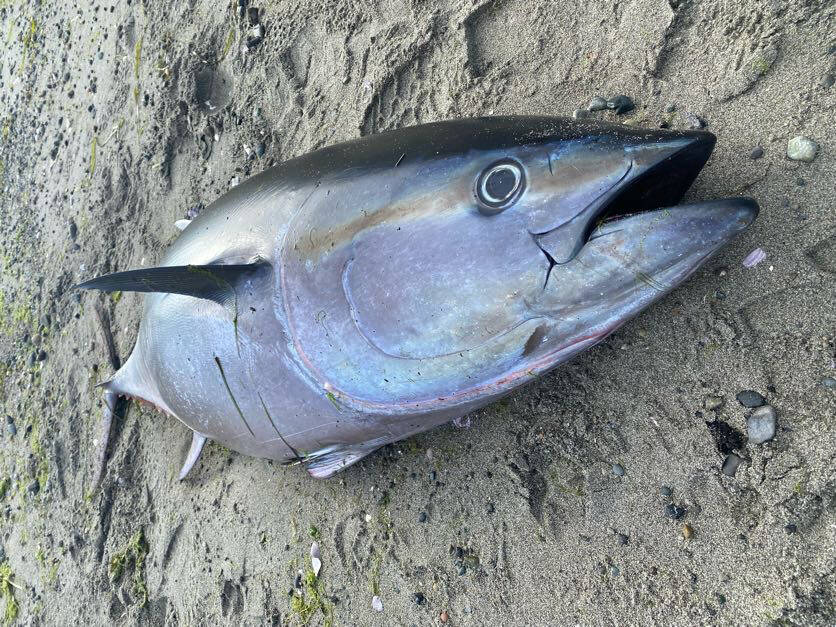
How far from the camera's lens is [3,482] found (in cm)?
385

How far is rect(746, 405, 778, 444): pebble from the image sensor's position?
158 cm

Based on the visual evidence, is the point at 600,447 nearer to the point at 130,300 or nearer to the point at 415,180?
the point at 415,180

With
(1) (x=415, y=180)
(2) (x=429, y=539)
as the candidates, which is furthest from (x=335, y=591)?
(1) (x=415, y=180)

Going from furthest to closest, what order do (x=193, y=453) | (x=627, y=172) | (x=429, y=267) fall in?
(x=193, y=453)
(x=429, y=267)
(x=627, y=172)

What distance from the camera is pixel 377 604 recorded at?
7.08ft

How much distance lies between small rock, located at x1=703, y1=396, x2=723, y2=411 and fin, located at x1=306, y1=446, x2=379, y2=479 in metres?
1.16

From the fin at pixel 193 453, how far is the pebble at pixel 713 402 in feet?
7.42

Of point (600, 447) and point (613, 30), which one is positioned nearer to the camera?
point (600, 447)

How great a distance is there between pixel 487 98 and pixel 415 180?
976 millimetres

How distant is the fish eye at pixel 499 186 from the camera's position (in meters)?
1.33

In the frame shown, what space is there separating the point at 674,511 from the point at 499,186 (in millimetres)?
1173

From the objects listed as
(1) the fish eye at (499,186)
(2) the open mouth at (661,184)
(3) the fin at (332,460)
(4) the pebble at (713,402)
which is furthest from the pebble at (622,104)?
(3) the fin at (332,460)

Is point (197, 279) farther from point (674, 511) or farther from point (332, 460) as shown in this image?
point (674, 511)

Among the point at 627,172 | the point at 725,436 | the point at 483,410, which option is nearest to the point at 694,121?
the point at 627,172
